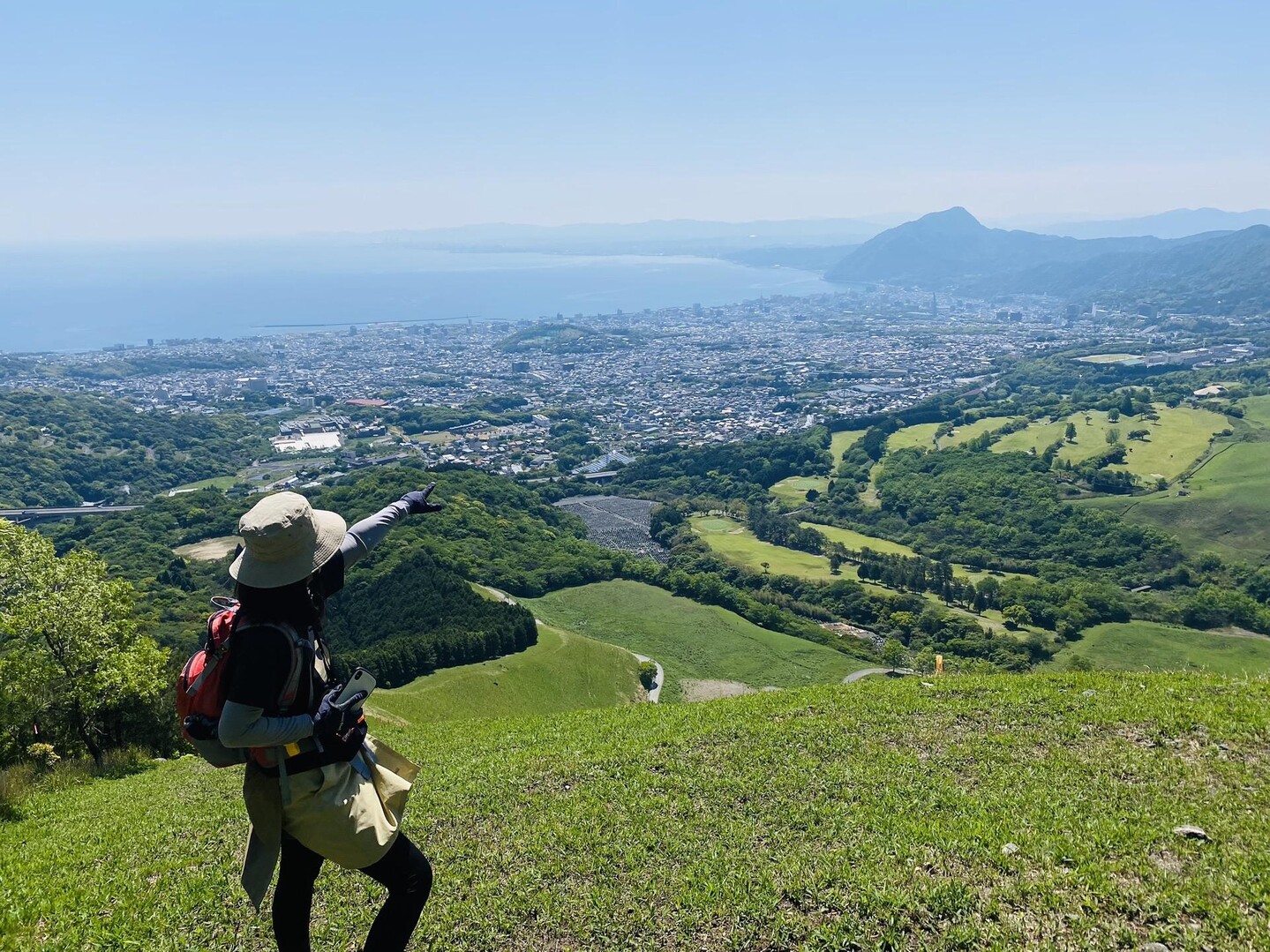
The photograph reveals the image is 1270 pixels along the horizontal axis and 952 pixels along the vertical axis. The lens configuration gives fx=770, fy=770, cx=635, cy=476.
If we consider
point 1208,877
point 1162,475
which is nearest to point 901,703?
point 1208,877

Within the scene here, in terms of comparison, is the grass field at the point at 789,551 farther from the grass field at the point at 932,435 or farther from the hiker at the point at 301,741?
the hiker at the point at 301,741

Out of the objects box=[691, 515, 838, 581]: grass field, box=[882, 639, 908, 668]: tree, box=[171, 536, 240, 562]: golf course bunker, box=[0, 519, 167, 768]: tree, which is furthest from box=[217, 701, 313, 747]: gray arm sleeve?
box=[171, 536, 240, 562]: golf course bunker

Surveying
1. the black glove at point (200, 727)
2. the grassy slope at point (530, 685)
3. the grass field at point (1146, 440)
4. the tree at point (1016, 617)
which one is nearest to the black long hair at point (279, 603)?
the black glove at point (200, 727)

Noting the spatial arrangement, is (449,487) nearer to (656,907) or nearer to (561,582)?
(561,582)

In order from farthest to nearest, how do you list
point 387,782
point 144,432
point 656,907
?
1. point 144,432
2. point 656,907
3. point 387,782

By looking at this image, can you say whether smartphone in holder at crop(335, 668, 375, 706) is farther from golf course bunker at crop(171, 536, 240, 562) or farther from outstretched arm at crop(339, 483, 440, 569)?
golf course bunker at crop(171, 536, 240, 562)

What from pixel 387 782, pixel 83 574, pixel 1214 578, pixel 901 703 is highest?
pixel 387 782
